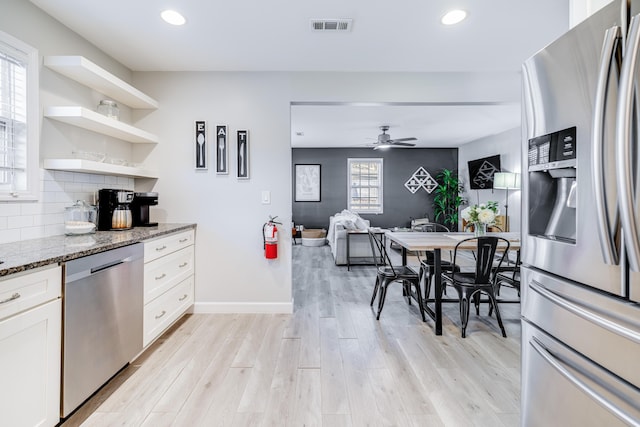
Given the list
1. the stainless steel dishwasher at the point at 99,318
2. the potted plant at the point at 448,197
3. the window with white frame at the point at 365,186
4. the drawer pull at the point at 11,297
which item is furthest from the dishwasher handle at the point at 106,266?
the potted plant at the point at 448,197

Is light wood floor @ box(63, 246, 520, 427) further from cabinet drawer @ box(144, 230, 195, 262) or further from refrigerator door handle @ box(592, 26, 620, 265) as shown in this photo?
refrigerator door handle @ box(592, 26, 620, 265)

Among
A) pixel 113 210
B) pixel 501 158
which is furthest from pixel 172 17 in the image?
pixel 501 158

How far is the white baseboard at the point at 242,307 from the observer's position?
3.21 meters

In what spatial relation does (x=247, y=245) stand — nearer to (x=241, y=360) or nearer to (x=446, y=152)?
(x=241, y=360)

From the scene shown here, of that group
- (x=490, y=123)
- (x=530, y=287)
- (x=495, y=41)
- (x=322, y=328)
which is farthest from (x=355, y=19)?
(x=490, y=123)

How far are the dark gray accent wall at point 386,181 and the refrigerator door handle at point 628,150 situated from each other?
24.8 feet

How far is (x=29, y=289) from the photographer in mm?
1369

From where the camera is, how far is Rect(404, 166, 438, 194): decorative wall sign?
843cm

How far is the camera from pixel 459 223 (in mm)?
8172

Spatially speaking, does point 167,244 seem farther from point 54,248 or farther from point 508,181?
point 508,181

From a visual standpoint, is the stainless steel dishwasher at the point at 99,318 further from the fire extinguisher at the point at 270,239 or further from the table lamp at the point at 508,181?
the table lamp at the point at 508,181

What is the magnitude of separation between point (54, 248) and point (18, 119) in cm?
95

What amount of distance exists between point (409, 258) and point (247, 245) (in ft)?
12.9

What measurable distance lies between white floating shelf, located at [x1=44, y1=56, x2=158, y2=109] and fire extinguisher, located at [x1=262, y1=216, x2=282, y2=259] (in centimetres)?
164
